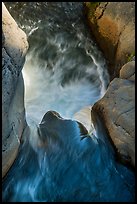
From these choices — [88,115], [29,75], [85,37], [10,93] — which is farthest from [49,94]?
[10,93]

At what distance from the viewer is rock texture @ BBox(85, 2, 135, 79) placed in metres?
6.54

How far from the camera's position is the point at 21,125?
17.2ft

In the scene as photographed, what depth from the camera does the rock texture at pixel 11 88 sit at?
15.3ft

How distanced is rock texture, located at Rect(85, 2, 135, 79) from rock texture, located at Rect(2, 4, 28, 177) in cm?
221

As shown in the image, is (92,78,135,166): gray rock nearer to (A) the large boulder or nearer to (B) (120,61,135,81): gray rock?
(A) the large boulder

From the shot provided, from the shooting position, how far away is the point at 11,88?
480 centimetres

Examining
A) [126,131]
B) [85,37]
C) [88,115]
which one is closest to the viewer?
[126,131]

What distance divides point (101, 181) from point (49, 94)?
2.41 m

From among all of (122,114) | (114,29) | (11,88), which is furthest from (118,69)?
(11,88)

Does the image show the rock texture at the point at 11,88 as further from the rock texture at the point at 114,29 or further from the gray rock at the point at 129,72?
the rock texture at the point at 114,29

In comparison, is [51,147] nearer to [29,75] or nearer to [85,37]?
[29,75]

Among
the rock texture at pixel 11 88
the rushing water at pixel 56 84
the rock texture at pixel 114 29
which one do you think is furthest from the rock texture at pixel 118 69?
the rock texture at pixel 11 88

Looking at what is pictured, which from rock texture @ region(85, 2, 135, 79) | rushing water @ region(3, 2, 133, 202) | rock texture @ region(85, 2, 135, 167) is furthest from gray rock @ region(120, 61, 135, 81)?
rushing water @ region(3, 2, 133, 202)

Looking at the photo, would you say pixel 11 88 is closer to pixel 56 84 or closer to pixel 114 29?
pixel 56 84
